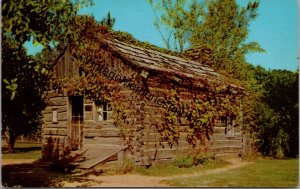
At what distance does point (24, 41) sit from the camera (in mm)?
7629

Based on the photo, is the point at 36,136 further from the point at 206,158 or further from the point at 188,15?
the point at 206,158

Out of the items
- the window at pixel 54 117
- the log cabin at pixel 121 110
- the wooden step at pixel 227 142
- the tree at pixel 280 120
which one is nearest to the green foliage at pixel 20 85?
the log cabin at pixel 121 110

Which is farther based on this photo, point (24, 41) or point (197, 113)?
point (197, 113)

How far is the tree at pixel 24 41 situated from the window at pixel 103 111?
4925mm

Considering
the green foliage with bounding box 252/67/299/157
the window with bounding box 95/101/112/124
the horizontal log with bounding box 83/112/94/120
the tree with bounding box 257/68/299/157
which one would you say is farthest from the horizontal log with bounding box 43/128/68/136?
the tree with bounding box 257/68/299/157

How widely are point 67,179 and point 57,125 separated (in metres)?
5.56

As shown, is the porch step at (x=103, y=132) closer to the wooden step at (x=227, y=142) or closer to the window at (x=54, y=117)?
the window at (x=54, y=117)

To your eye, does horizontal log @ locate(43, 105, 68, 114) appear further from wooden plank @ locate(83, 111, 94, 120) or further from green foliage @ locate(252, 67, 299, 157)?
green foliage @ locate(252, 67, 299, 157)

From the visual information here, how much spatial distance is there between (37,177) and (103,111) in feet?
12.6

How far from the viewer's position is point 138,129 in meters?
12.7

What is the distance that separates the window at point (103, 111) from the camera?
13.6 meters

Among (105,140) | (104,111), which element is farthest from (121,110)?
(105,140)

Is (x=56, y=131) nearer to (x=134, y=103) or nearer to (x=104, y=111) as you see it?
(x=104, y=111)

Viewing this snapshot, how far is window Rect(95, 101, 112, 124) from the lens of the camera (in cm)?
1355
